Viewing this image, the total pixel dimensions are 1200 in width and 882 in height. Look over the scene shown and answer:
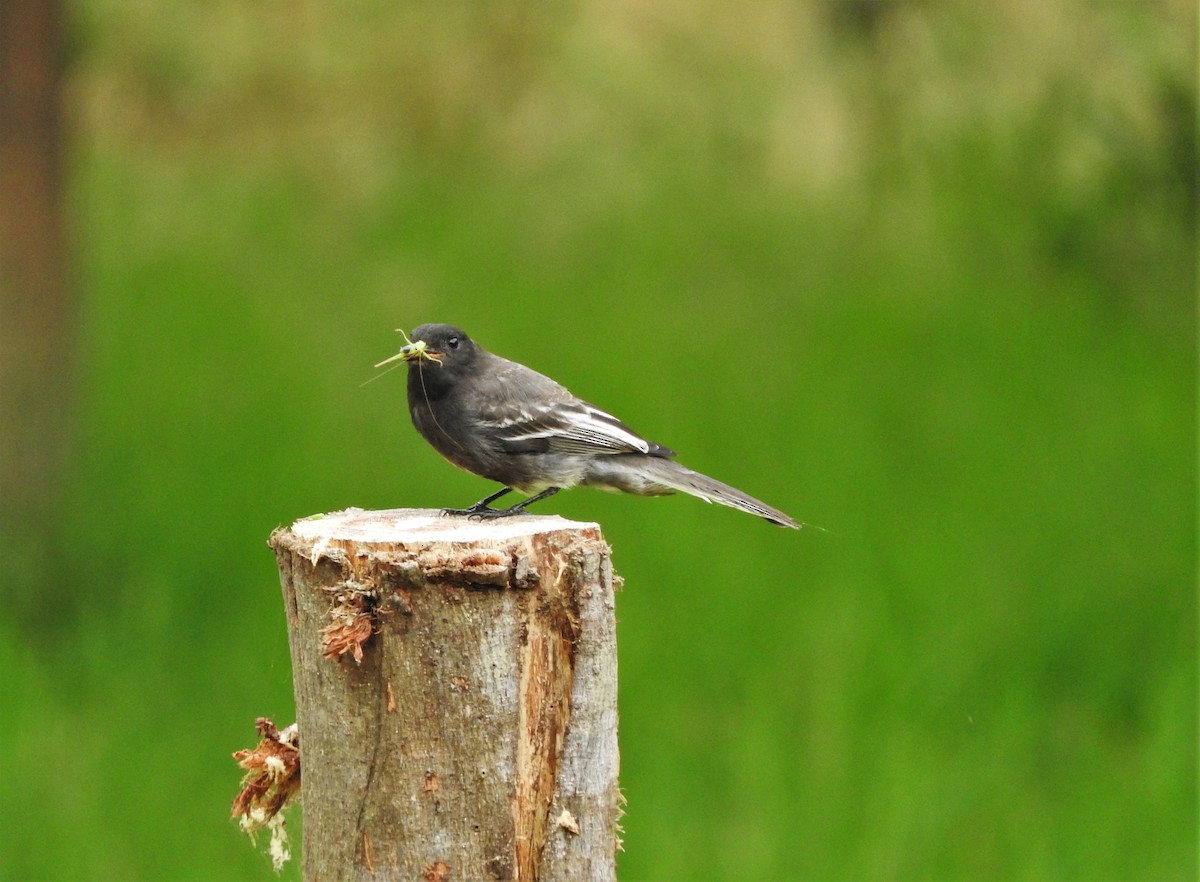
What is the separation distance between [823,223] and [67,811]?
27.3 feet

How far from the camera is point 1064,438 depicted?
30.7 feet

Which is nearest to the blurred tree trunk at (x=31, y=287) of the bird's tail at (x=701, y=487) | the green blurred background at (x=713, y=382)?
the green blurred background at (x=713, y=382)

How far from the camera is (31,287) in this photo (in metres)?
7.32

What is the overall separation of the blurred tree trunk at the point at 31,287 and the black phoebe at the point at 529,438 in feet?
11.7

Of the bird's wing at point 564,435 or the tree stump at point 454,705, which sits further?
the bird's wing at point 564,435

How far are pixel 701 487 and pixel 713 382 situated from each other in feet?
19.7

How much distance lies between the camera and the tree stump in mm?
2803

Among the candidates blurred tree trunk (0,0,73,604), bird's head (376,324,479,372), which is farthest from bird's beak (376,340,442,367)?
blurred tree trunk (0,0,73,604)

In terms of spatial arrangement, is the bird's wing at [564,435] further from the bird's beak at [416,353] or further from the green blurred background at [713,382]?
the green blurred background at [713,382]

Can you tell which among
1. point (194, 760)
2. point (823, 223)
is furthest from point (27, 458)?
point (823, 223)

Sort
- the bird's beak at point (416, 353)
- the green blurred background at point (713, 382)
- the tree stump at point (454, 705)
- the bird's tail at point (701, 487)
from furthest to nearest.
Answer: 1. the green blurred background at point (713, 382)
2. the bird's beak at point (416, 353)
3. the bird's tail at point (701, 487)
4. the tree stump at point (454, 705)

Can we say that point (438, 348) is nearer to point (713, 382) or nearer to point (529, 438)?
point (529, 438)

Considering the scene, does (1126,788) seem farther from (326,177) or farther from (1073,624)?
(326,177)

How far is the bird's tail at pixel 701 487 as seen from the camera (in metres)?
4.07
